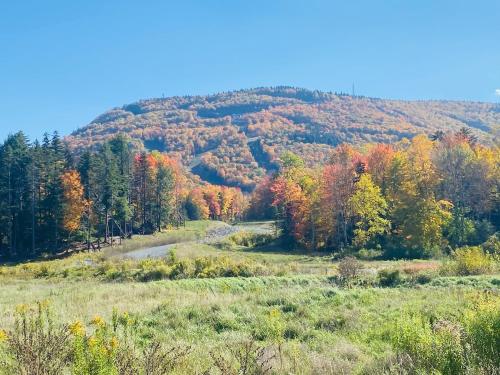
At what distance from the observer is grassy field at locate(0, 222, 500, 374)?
6117 millimetres

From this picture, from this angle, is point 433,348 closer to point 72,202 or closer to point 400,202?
point 400,202

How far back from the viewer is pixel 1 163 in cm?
5591

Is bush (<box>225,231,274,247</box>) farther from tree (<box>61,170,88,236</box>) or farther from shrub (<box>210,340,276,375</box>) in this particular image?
shrub (<box>210,340,276,375</box>)

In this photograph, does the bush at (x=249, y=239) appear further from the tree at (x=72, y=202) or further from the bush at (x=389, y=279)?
the bush at (x=389, y=279)

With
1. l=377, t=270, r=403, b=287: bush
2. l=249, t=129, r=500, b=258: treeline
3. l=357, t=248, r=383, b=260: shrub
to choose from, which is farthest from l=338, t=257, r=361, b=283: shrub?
l=249, t=129, r=500, b=258: treeline

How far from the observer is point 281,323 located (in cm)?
1073

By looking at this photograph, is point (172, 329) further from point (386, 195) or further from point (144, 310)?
point (386, 195)

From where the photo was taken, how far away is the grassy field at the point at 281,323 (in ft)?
Answer: 20.1

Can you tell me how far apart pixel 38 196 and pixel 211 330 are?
49593mm

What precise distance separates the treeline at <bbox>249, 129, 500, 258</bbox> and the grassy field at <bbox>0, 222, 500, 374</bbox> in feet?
66.7

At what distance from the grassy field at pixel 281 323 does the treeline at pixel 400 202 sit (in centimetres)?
2033

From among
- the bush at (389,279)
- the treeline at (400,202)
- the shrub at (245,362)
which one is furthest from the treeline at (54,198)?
the shrub at (245,362)

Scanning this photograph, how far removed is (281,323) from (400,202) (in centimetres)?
3839

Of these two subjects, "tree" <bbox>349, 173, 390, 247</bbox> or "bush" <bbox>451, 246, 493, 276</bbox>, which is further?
"tree" <bbox>349, 173, 390, 247</bbox>
